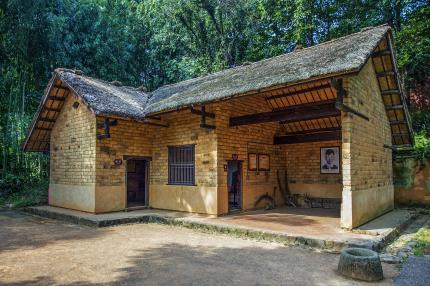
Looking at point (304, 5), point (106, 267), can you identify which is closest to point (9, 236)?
point (106, 267)

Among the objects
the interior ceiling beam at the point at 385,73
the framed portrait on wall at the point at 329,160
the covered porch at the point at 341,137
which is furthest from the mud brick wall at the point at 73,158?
the interior ceiling beam at the point at 385,73

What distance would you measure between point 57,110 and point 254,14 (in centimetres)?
1521

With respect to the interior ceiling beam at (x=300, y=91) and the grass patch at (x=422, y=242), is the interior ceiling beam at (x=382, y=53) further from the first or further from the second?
the grass patch at (x=422, y=242)

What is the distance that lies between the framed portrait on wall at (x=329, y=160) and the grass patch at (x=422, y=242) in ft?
13.3

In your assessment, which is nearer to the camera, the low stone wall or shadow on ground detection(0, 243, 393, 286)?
shadow on ground detection(0, 243, 393, 286)

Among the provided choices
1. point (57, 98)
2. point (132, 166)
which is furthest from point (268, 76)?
point (57, 98)

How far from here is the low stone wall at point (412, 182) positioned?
38.7 ft

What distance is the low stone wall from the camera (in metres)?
11.8

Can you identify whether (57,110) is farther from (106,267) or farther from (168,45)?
(168,45)

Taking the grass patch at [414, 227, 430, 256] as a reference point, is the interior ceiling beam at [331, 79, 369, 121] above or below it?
above

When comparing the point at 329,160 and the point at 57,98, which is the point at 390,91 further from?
the point at 57,98

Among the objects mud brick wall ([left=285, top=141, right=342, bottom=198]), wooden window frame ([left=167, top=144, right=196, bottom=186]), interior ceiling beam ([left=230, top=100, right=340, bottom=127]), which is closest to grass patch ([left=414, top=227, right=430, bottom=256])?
interior ceiling beam ([left=230, top=100, right=340, bottom=127])

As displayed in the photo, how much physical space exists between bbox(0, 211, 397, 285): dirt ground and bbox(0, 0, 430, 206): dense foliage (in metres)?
9.86

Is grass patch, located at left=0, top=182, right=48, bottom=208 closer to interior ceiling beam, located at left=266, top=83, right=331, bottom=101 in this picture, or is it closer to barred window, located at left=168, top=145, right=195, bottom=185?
barred window, located at left=168, top=145, right=195, bottom=185
